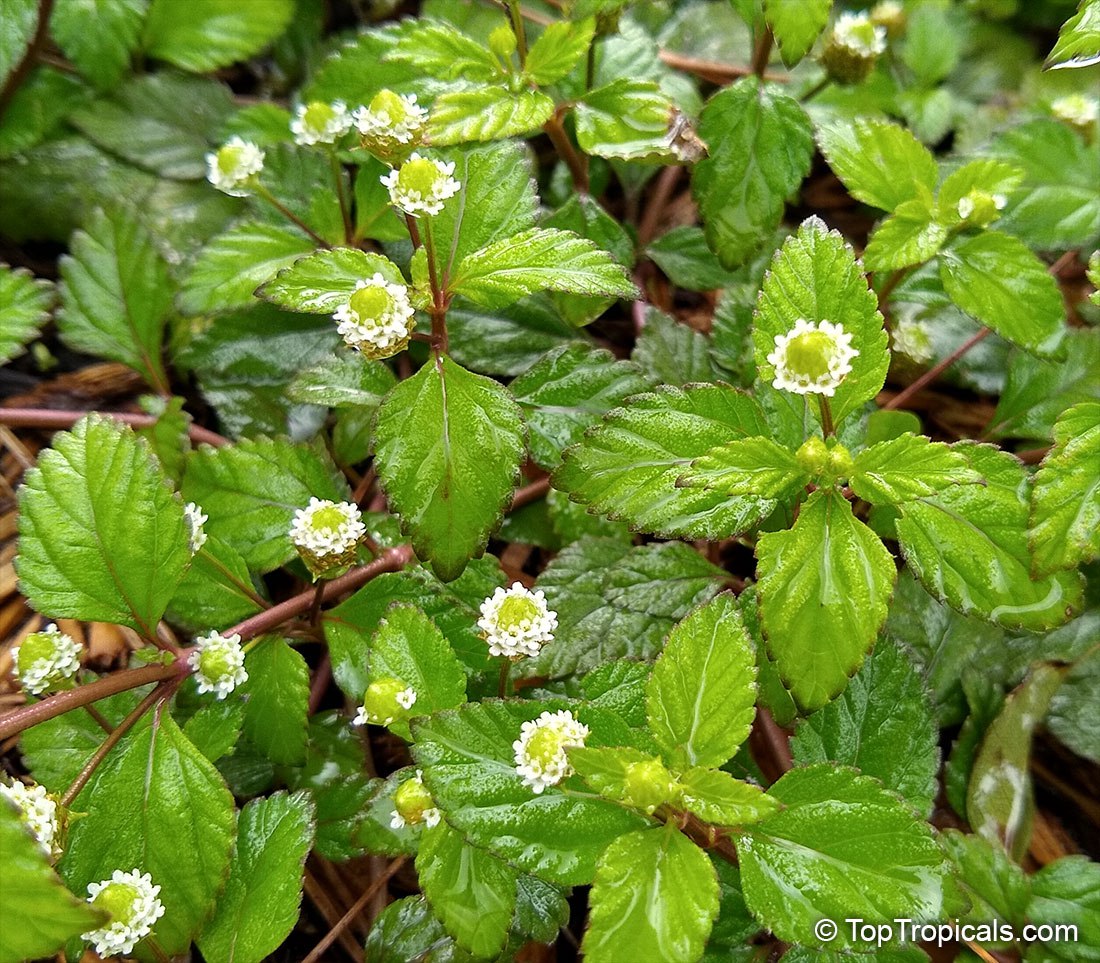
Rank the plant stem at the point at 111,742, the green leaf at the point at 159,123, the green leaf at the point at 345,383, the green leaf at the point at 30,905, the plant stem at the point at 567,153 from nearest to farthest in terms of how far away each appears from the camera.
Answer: the green leaf at the point at 30,905
the plant stem at the point at 111,742
the green leaf at the point at 345,383
the plant stem at the point at 567,153
the green leaf at the point at 159,123

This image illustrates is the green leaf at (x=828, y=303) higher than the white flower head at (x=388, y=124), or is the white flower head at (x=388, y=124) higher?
the white flower head at (x=388, y=124)

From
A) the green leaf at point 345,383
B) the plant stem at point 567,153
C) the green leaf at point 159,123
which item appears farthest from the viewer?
the green leaf at point 159,123

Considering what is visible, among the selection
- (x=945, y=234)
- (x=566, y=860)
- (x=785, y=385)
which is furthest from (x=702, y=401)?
(x=566, y=860)

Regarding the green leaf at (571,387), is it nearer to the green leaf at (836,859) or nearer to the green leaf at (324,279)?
the green leaf at (324,279)

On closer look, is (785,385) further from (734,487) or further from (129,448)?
(129,448)

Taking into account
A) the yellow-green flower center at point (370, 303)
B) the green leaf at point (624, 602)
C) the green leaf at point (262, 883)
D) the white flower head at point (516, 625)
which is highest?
the yellow-green flower center at point (370, 303)

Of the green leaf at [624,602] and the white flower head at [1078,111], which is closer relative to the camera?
the green leaf at [624,602]

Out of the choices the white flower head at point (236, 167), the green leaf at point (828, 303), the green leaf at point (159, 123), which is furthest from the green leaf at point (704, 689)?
the green leaf at point (159, 123)
